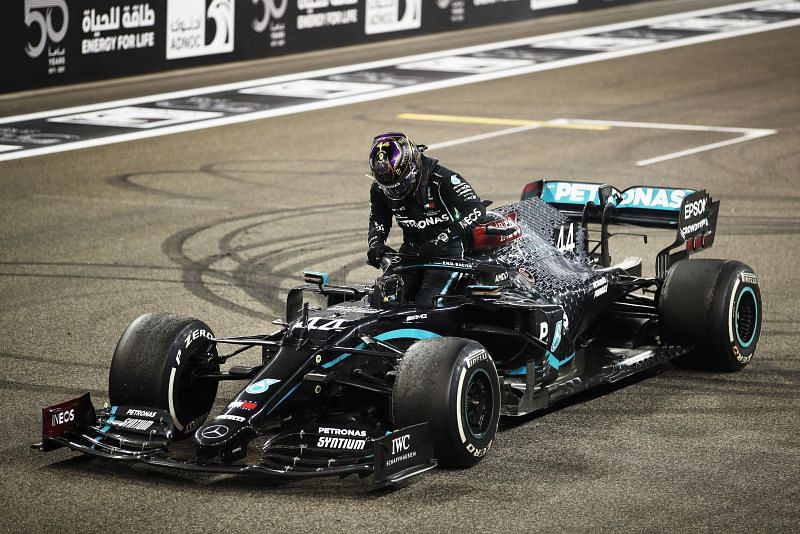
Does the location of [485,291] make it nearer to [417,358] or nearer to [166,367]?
[417,358]

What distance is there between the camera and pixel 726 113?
23.3 meters

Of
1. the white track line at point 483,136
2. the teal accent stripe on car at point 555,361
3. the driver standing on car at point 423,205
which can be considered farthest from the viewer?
the white track line at point 483,136

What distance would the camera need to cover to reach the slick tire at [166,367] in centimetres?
892

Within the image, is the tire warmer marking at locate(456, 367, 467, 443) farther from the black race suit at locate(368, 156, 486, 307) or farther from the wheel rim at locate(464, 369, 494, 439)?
the black race suit at locate(368, 156, 486, 307)

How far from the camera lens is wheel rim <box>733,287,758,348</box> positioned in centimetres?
1086

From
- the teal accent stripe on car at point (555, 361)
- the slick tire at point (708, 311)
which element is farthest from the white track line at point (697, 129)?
the teal accent stripe on car at point (555, 361)

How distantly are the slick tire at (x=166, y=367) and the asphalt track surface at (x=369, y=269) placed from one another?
52 cm

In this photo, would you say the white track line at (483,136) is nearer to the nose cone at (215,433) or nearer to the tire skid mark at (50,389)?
the tire skid mark at (50,389)

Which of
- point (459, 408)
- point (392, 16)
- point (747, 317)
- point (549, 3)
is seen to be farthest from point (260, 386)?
point (549, 3)

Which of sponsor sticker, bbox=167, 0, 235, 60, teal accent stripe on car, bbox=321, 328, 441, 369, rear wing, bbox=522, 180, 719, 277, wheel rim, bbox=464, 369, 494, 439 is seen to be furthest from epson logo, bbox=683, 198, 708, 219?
sponsor sticker, bbox=167, 0, 235, 60

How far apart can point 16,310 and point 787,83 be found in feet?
56.7

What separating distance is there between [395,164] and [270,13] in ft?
60.8

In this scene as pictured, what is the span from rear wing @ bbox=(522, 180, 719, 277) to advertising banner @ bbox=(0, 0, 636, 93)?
1315cm

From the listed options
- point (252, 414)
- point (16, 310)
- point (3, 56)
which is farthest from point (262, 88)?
point (252, 414)
